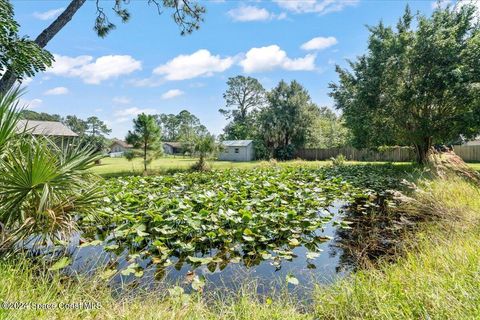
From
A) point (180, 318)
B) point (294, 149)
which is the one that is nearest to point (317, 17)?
point (180, 318)

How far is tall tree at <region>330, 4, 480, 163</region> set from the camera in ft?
35.9

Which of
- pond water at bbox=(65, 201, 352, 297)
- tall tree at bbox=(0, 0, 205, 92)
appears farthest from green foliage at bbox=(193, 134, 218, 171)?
pond water at bbox=(65, 201, 352, 297)

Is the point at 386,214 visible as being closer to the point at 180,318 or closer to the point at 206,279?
the point at 206,279

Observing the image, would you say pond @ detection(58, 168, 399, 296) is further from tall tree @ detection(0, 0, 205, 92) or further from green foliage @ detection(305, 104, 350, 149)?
green foliage @ detection(305, 104, 350, 149)

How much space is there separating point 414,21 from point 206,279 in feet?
50.5

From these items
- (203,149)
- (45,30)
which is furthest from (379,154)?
(45,30)

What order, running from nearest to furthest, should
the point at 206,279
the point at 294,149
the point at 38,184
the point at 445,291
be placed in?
the point at 445,291 < the point at 38,184 < the point at 206,279 < the point at 294,149

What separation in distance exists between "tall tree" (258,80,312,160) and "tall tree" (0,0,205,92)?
20732 mm

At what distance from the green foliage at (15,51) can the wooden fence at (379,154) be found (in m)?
19.0

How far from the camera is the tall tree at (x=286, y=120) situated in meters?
27.7

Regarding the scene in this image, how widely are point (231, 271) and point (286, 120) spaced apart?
2544 cm

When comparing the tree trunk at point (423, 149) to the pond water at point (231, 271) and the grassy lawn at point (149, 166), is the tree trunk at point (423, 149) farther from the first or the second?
the pond water at point (231, 271)

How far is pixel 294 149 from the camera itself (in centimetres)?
2788

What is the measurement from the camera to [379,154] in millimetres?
23328
